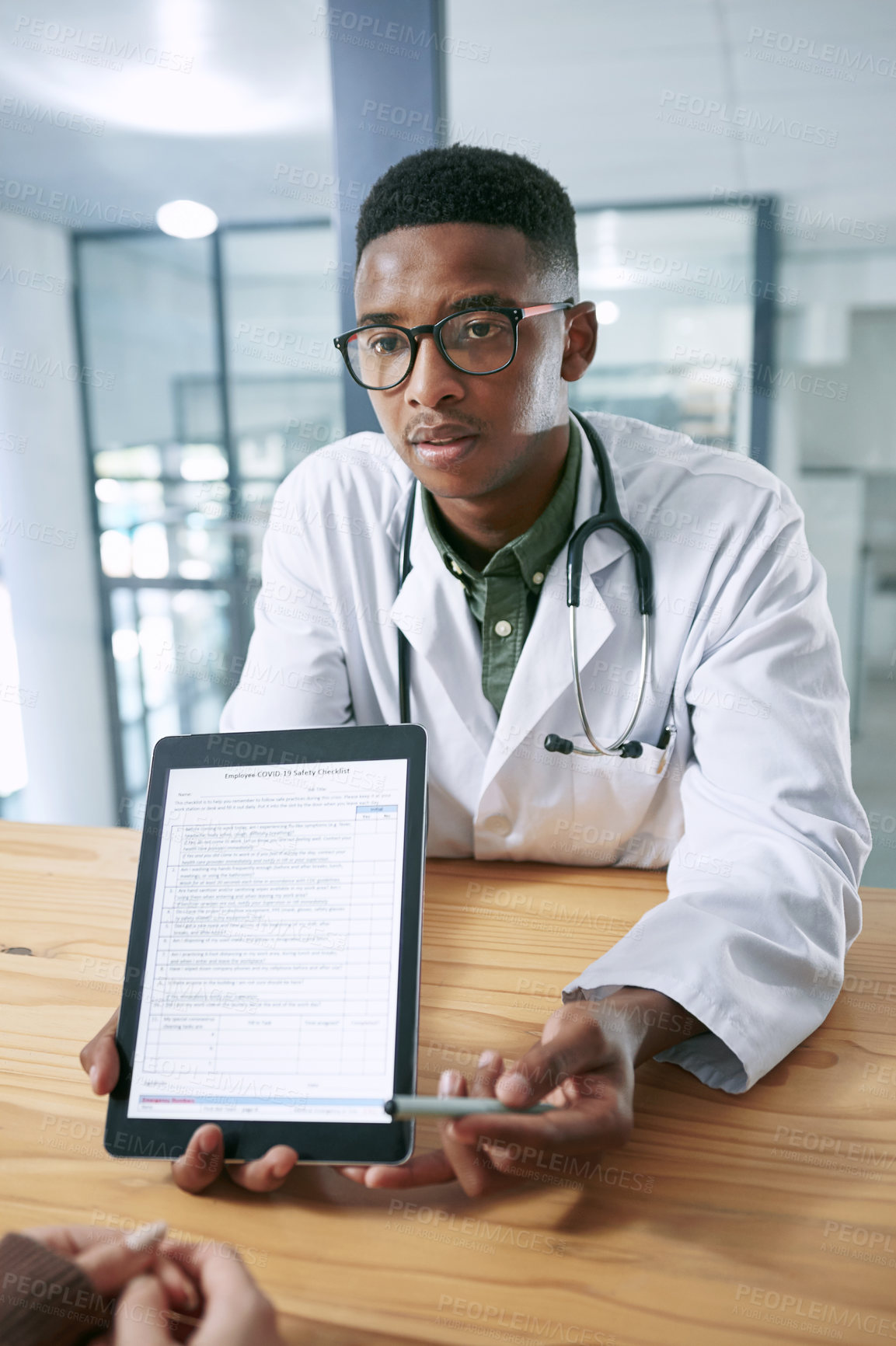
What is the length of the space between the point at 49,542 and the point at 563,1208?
2747 mm

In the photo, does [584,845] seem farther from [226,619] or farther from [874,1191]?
[226,619]

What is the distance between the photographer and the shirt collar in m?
1.03

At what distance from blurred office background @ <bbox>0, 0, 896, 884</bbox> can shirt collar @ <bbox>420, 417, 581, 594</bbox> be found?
0.45m

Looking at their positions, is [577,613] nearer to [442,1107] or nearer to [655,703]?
[655,703]

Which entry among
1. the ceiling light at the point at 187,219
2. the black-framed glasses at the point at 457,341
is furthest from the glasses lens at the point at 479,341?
the ceiling light at the point at 187,219

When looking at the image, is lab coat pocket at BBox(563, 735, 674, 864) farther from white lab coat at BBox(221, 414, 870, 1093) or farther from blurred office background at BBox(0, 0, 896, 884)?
blurred office background at BBox(0, 0, 896, 884)

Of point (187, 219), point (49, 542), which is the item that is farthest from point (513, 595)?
point (49, 542)

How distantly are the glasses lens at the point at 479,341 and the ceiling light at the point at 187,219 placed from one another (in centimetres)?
149

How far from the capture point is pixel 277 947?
2.00 ft

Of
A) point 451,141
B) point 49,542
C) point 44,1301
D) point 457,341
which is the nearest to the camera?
Result: point 44,1301

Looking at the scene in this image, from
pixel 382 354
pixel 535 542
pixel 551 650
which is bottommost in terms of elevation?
pixel 551 650

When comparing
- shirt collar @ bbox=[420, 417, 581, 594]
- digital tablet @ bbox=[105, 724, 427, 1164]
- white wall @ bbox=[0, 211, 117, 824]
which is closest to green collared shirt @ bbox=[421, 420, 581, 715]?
shirt collar @ bbox=[420, 417, 581, 594]

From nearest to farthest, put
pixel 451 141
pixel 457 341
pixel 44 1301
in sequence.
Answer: pixel 44 1301
pixel 457 341
pixel 451 141

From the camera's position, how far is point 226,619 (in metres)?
2.67
